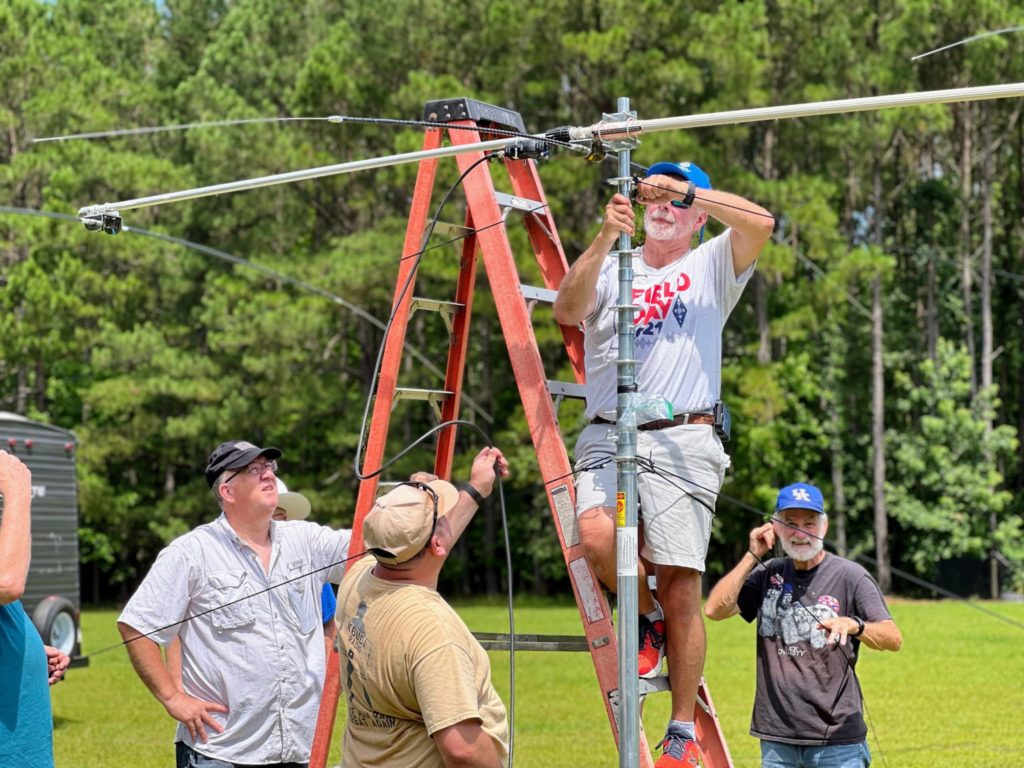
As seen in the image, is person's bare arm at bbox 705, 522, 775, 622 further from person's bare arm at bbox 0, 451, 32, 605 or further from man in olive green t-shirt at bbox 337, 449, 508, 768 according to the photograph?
person's bare arm at bbox 0, 451, 32, 605

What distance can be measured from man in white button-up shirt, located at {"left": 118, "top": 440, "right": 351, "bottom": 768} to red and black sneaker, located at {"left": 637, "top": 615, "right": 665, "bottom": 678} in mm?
1252

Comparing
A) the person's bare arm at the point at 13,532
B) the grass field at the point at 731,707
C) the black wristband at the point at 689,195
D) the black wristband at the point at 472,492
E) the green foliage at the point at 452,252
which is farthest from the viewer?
the green foliage at the point at 452,252

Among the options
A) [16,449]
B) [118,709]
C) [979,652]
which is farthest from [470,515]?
[979,652]

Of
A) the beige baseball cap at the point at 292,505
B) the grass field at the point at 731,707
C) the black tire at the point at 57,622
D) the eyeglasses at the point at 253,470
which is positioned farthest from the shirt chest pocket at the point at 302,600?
the black tire at the point at 57,622

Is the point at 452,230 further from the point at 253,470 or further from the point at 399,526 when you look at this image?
the point at 399,526

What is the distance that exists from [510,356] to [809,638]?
6.44ft

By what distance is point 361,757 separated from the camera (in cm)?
385

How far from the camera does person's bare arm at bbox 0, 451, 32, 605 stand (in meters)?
3.84

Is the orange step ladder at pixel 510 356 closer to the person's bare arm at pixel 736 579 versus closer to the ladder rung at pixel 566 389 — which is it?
the ladder rung at pixel 566 389

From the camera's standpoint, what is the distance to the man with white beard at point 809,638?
5652 mm

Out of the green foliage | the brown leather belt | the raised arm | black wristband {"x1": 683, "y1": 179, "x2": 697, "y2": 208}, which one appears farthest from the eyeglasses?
the green foliage

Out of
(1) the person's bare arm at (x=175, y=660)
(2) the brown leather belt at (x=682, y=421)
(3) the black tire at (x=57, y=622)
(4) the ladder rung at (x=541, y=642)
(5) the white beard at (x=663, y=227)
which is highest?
(5) the white beard at (x=663, y=227)

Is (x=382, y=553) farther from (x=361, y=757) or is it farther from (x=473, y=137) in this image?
(x=473, y=137)

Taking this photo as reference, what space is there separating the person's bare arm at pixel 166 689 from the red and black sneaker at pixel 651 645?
5.12ft
